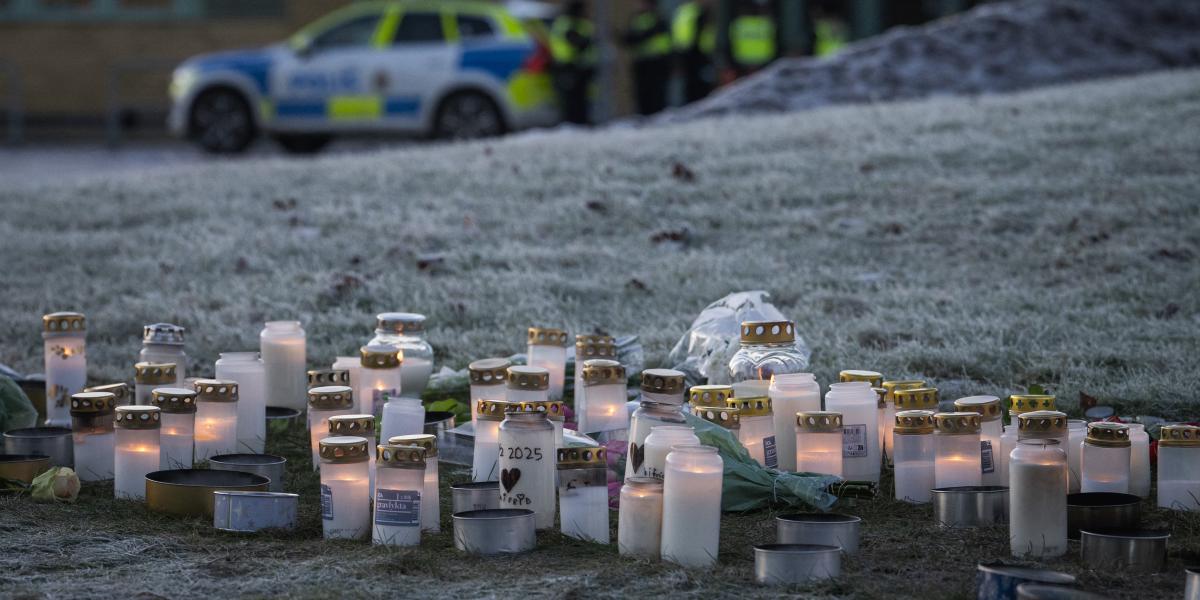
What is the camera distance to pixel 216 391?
434 centimetres

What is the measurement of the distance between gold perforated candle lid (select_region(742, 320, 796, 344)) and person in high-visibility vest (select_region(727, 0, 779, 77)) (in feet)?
36.2

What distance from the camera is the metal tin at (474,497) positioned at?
3732 millimetres

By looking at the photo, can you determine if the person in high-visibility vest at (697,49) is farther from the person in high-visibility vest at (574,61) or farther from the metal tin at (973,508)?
the metal tin at (973,508)

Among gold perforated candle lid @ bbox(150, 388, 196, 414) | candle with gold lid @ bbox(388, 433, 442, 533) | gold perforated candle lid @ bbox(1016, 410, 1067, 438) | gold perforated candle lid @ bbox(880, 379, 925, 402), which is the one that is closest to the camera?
candle with gold lid @ bbox(388, 433, 442, 533)

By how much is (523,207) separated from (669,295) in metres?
1.97

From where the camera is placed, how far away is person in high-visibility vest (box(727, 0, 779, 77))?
603 inches

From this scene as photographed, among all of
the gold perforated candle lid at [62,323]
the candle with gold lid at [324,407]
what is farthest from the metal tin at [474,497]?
the gold perforated candle lid at [62,323]

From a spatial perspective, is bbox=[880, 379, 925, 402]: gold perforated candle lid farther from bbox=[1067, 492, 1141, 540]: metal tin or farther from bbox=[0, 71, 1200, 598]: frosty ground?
bbox=[1067, 492, 1141, 540]: metal tin

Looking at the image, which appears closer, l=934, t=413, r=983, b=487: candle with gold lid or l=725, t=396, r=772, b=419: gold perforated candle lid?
l=934, t=413, r=983, b=487: candle with gold lid

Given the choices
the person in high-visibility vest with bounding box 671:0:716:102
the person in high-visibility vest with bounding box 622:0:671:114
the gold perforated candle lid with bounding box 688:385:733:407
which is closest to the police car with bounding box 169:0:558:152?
the person in high-visibility vest with bounding box 622:0:671:114

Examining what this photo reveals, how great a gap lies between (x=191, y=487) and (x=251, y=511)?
238 millimetres

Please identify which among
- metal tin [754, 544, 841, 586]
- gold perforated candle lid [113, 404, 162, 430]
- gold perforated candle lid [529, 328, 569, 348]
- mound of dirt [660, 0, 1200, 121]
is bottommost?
metal tin [754, 544, 841, 586]

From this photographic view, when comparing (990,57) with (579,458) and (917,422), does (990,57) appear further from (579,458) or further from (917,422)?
(579,458)

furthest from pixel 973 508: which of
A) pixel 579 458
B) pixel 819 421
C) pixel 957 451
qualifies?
pixel 579 458
